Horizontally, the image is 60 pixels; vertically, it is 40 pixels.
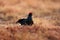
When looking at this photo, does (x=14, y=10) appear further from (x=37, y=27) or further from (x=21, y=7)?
(x=37, y=27)

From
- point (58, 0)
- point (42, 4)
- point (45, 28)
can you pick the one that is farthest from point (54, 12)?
point (45, 28)

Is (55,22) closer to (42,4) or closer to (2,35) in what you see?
(2,35)

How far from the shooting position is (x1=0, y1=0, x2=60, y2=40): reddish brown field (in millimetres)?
12438

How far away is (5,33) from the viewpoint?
12.2 meters

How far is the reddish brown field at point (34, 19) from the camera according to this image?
40.8 feet

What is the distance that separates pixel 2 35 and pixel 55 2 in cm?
1282

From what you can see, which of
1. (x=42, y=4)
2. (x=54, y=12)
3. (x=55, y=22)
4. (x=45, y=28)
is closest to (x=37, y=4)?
(x=42, y=4)

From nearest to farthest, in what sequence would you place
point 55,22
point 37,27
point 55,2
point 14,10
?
point 37,27
point 55,22
point 14,10
point 55,2

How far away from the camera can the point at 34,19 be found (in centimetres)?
1672

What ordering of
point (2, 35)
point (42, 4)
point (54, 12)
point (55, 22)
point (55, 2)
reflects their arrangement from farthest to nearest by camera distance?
point (55, 2), point (42, 4), point (54, 12), point (55, 22), point (2, 35)

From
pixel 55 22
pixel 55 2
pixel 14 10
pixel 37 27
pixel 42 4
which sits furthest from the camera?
pixel 55 2

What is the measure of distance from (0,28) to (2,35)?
2.05 feet

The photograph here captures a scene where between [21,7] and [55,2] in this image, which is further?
[55,2]

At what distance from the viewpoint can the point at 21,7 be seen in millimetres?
21703
